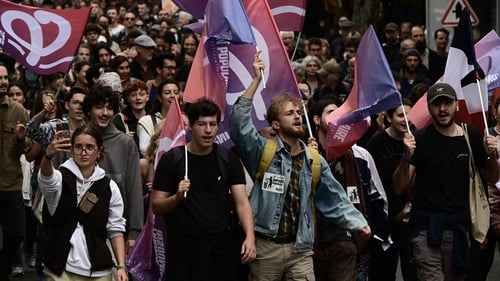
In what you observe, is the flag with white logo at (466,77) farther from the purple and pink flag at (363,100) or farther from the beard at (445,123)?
the purple and pink flag at (363,100)

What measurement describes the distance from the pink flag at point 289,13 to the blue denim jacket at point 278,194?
269cm

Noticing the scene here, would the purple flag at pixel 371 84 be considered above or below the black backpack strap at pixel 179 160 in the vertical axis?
above

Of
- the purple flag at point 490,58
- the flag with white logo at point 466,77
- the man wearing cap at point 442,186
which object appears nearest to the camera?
the man wearing cap at point 442,186

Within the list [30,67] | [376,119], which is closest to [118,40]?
[376,119]

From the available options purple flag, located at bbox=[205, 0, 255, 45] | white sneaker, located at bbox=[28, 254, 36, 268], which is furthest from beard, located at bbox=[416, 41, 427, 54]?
purple flag, located at bbox=[205, 0, 255, 45]

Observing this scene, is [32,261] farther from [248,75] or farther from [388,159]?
[248,75]

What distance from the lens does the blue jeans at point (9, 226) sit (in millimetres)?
12789

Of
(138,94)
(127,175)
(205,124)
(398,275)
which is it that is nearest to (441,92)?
(205,124)

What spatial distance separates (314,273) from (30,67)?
293 cm

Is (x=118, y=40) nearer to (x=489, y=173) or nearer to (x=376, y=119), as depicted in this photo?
(x=376, y=119)

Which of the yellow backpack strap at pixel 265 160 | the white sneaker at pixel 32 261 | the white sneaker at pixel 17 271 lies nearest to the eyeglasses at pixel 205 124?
the yellow backpack strap at pixel 265 160

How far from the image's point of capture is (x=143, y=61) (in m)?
17.4

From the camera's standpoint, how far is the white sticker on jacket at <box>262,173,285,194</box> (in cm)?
966

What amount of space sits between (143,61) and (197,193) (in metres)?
8.15
